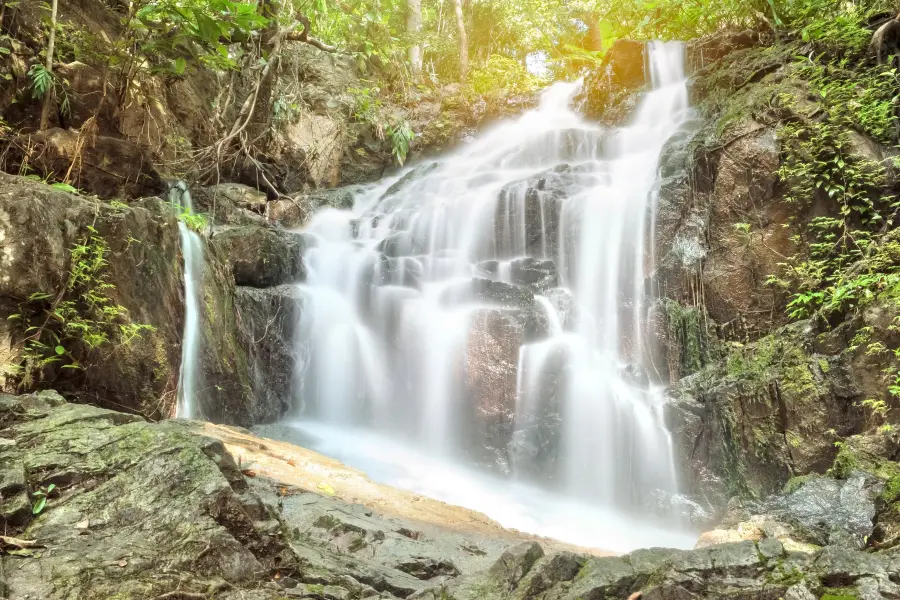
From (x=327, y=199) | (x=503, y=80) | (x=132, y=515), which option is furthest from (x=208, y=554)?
(x=503, y=80)

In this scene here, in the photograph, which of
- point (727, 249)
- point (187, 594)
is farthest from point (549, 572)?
point (727, 249)

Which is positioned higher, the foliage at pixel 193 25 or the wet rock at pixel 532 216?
the foliage at pixel 193 25

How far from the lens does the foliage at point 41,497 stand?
2477mm

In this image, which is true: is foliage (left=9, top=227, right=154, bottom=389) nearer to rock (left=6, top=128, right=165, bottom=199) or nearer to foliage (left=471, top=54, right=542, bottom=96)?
rock (left=6, top=128, right=165, bottom=199)

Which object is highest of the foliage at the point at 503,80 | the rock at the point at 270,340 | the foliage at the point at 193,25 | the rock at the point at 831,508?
the foliage at the point at 503,80

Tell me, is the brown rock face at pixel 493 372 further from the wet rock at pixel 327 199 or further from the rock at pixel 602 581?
the wet rock at pixel 327 199

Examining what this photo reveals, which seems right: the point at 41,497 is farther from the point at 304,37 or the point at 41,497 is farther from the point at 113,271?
the point at 304,37

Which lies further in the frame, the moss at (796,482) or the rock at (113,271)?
the moss at (796,482)

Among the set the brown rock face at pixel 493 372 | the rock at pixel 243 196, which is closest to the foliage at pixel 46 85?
the rock at pixel 243 196

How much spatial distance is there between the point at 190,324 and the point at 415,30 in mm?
16586

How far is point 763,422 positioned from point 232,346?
738 cm

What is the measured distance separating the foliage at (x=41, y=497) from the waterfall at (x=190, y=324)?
388 centimetres

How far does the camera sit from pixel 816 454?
6695mm

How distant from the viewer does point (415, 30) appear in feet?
65.4
